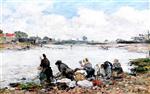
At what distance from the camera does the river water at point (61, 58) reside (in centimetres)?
1390

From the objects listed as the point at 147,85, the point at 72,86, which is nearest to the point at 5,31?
the point at 72,86

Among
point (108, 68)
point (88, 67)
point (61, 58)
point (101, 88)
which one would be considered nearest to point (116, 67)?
point (108, 68)

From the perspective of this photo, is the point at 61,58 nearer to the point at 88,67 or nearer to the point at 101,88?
the point at 88,67

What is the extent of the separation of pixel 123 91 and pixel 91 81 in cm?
125

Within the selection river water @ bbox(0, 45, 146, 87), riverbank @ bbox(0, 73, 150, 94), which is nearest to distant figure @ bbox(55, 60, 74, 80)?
river water @ bbox(0, 45, 146, 87)

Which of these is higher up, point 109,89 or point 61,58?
point 61,58

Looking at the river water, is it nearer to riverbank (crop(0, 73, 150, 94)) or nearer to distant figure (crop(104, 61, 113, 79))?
distant figure (crop(104, 61, 113, 79))

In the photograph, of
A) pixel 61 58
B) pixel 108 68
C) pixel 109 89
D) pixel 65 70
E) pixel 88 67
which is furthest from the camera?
pixel 61 58

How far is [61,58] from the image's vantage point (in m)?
14.8

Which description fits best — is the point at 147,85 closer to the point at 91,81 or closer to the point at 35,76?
the point at 91,81

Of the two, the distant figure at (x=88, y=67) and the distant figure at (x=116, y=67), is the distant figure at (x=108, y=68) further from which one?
the distant figure at (x=88, y=67)

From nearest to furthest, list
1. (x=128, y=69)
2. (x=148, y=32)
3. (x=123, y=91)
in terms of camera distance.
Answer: (x=123, y=91) < (x=148, y=32) < (x=128, y=69)

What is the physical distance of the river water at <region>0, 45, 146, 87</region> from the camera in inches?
547

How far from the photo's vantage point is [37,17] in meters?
13.8
